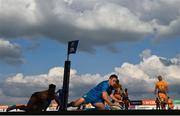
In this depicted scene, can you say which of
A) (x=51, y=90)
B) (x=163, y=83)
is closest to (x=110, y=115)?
(x=51, y=90)

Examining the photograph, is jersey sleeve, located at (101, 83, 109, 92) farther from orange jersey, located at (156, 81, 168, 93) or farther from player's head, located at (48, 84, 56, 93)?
orange jersey, located at (156, 81, 168, 93)

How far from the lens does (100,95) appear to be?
10.8 m

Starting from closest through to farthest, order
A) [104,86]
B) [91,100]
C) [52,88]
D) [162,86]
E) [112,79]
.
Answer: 1. [112,79]
2. [104,86]
3. [91,100]
4. [52,88]
5. [162,86]

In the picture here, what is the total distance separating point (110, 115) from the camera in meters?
5.47

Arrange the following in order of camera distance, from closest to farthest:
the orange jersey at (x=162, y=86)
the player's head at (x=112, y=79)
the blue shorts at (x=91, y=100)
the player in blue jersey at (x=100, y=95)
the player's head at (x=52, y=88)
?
1. the player's head at (x=112, y=79)
2. the player in blue jersey at (x=100, y=95)
3. the blue shorts at (x=91, y=100)
4. the player's head at (x=52, y=88)
5. the orange jersey at (x=162, y=86)

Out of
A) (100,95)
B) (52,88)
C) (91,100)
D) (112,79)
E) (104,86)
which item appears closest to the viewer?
(112,79)

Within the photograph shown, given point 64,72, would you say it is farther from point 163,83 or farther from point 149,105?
point 149,105

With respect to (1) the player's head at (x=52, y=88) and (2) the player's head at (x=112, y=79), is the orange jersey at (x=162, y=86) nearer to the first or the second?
(1) the player's head at (x=52, y=88)

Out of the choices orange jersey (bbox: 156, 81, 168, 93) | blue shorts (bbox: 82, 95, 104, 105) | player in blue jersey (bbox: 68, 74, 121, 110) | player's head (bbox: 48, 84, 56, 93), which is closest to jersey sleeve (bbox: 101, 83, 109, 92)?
player in blue jersey (bbox: 68, 74, 121, 110)

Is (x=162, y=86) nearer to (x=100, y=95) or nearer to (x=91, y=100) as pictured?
(x=91, y=100)

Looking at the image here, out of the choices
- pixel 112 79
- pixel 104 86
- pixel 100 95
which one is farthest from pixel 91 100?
pixel 112 79

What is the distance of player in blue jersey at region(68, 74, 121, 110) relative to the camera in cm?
1040

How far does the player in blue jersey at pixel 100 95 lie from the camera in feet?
34.1

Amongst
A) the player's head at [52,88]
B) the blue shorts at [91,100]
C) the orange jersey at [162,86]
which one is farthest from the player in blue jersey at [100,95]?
the orange jersey at [162,86]
